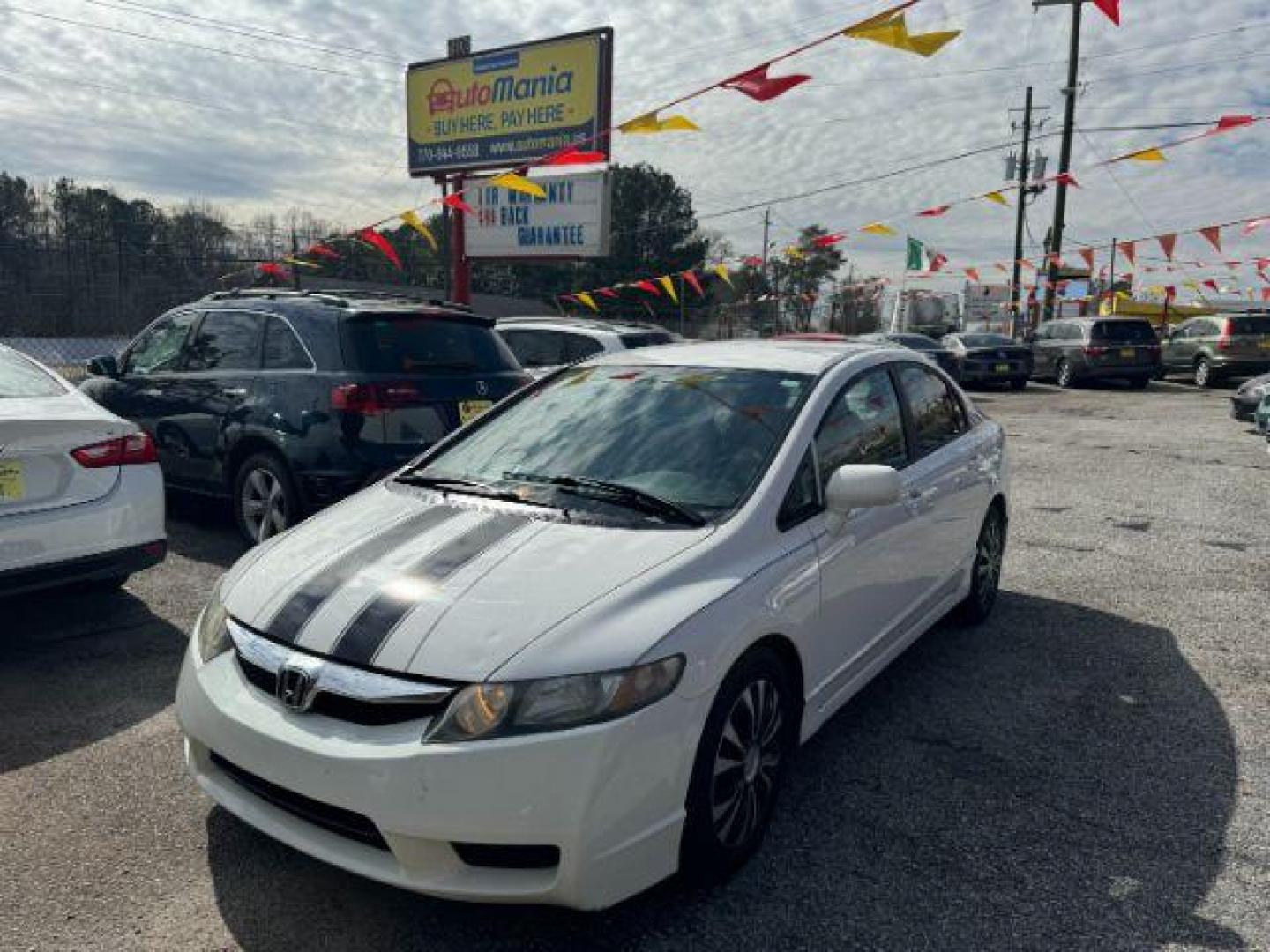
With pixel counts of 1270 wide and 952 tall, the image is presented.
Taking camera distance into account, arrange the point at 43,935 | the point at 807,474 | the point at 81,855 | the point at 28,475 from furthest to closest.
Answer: the point at 28,475
the point at 807,474
the point at 81,855
the point at 43,935

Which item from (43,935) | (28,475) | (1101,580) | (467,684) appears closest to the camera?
(467,684)

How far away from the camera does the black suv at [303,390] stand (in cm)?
540

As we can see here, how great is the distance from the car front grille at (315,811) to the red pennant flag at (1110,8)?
714 cm

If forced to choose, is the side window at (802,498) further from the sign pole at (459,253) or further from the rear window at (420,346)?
the sign pole at (459,253)

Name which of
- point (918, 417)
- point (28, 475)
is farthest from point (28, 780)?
point (918, 417)

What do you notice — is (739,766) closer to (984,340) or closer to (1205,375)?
(984,340)

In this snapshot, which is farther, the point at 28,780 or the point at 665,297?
the point at 665,297

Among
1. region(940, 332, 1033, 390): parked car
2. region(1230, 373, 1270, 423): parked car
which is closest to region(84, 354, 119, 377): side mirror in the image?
region(1230, 373, 1270, 423): parked car

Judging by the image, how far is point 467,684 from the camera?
2189 mm

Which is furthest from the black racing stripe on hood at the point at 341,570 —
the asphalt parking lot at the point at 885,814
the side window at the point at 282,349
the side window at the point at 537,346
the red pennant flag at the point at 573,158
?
the red pennant flag at the point at 573,158

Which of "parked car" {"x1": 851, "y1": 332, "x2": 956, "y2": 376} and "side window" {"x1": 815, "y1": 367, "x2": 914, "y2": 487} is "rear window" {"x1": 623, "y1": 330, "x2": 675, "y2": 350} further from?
"parked car" {"x1": 851, "y1": 332, "x2": 956, "y2": 376}

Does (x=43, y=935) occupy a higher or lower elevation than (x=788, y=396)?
lower

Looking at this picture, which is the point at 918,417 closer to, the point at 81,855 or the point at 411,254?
the point at 81,855

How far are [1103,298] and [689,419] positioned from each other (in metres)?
44.0
